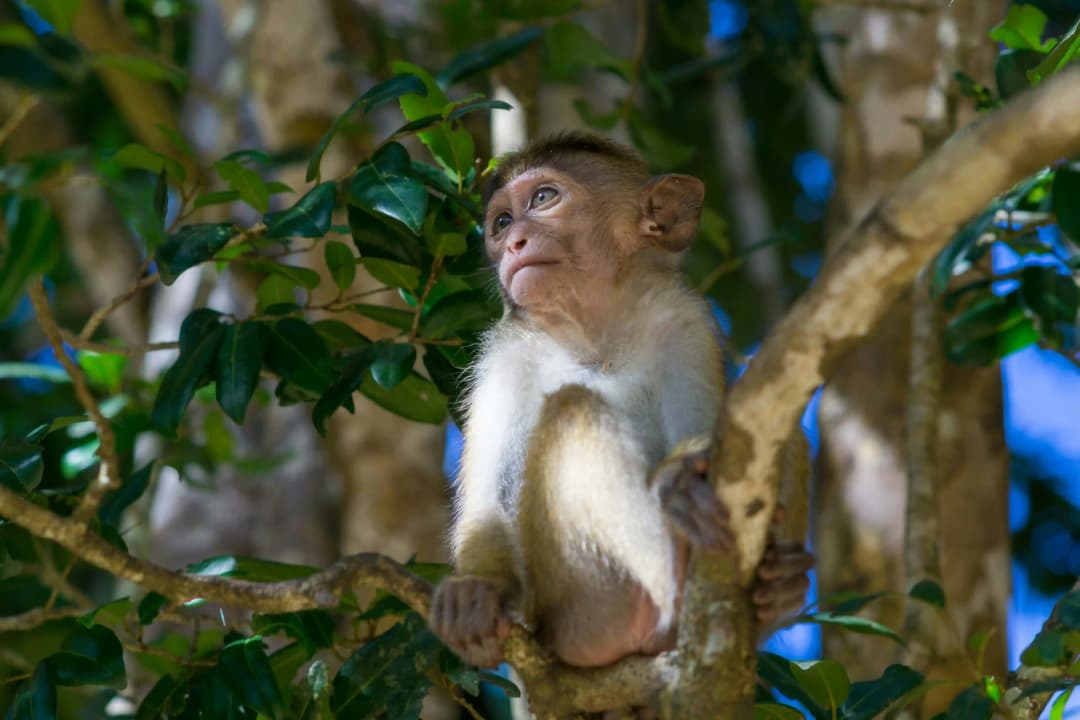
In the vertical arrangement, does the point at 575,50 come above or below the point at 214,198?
above

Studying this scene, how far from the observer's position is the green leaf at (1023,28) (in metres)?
4.87

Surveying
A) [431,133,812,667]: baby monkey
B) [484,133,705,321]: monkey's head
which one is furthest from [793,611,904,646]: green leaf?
[484,133,705,321]: monkey's head

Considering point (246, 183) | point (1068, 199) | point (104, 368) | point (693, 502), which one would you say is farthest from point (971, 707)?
point (104, 368)

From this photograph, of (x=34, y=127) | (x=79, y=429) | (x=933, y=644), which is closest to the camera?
(x=933, y=644)

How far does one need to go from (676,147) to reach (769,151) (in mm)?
5746

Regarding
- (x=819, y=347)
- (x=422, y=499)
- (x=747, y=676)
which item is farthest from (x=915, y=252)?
(x=422, y=499)

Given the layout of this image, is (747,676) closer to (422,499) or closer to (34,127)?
(422,499)

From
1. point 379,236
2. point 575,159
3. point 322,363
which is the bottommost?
point 322,363

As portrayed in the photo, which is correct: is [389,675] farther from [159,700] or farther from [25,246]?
[25,246]

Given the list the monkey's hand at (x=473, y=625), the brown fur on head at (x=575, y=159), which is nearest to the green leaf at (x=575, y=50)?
the brown fur on head at (x=575, y=159)

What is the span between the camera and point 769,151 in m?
11.9

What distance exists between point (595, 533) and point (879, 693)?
3.07 ft

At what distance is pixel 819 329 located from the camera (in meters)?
2.75

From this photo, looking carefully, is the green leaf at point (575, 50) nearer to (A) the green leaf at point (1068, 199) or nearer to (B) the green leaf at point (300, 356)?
(B) the green leaf at point (300, 356)
